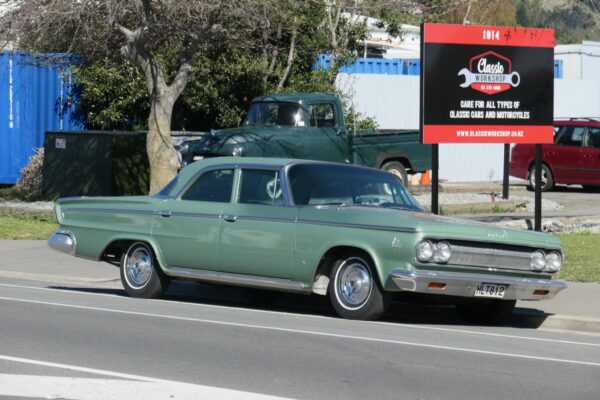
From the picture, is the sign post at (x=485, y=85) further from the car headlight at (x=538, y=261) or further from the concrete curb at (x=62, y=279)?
the car headlight at (x=538, y=261)

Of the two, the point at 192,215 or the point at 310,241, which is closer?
the point at 310,241

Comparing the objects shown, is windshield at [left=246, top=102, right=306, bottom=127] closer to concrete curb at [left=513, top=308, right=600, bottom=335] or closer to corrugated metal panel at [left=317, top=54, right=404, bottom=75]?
corrugated metal panel at [left=317, top=54, right=404, bottom=75]

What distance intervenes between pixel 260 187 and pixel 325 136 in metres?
12.2

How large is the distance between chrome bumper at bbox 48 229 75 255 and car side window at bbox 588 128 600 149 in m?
18.4

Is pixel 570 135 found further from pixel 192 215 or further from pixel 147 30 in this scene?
pixel 192 215

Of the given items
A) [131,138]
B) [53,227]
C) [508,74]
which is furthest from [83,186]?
[508,74]

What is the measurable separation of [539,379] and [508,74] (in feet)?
31.8

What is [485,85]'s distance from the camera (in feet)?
56.6

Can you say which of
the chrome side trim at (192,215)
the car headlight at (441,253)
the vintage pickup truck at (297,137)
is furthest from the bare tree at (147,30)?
the car headlight at (441,253)

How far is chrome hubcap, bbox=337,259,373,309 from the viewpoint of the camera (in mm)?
11188

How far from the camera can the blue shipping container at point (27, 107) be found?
27688 mm

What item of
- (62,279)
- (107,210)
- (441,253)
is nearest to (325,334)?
(441,253)

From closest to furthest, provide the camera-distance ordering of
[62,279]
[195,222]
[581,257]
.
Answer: [195,222] < [62,279] < [581,257]

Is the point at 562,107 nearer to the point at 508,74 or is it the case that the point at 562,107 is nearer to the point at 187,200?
the point at 508,74
